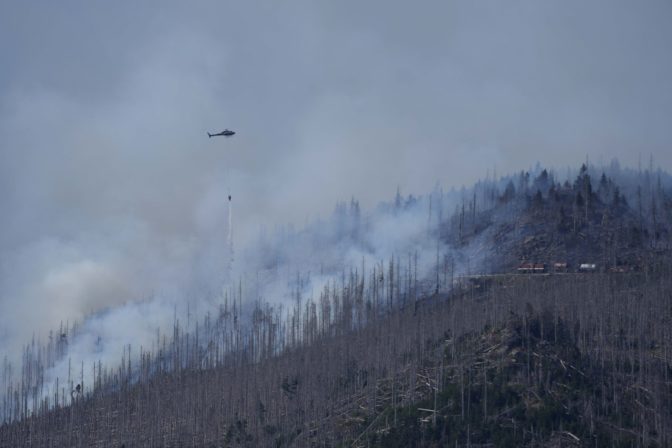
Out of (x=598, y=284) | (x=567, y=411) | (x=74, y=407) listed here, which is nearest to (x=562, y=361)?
(x=567, y=411)

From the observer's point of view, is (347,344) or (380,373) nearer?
(380,373)

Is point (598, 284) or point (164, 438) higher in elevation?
point (598, 284)

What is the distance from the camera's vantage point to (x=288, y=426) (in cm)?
13388

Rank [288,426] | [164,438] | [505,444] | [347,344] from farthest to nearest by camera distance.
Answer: [347,344] → [164,438] → [288,426] → [505,444]

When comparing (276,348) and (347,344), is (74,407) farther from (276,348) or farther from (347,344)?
(347,344)

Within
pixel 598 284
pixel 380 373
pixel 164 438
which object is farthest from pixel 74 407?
pixel 598 284

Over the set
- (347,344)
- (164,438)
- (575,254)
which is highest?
(575,254)

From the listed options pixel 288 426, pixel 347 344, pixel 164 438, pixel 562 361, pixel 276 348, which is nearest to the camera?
pixel 562 361

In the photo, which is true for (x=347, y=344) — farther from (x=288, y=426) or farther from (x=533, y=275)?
(x=533, y=275)

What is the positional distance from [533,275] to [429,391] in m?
62.3

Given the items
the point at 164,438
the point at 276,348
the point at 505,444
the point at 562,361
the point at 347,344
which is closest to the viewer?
the point at 505,444

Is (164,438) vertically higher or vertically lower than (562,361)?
lower

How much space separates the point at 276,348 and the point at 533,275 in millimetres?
43683

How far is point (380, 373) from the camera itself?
139125 mm
